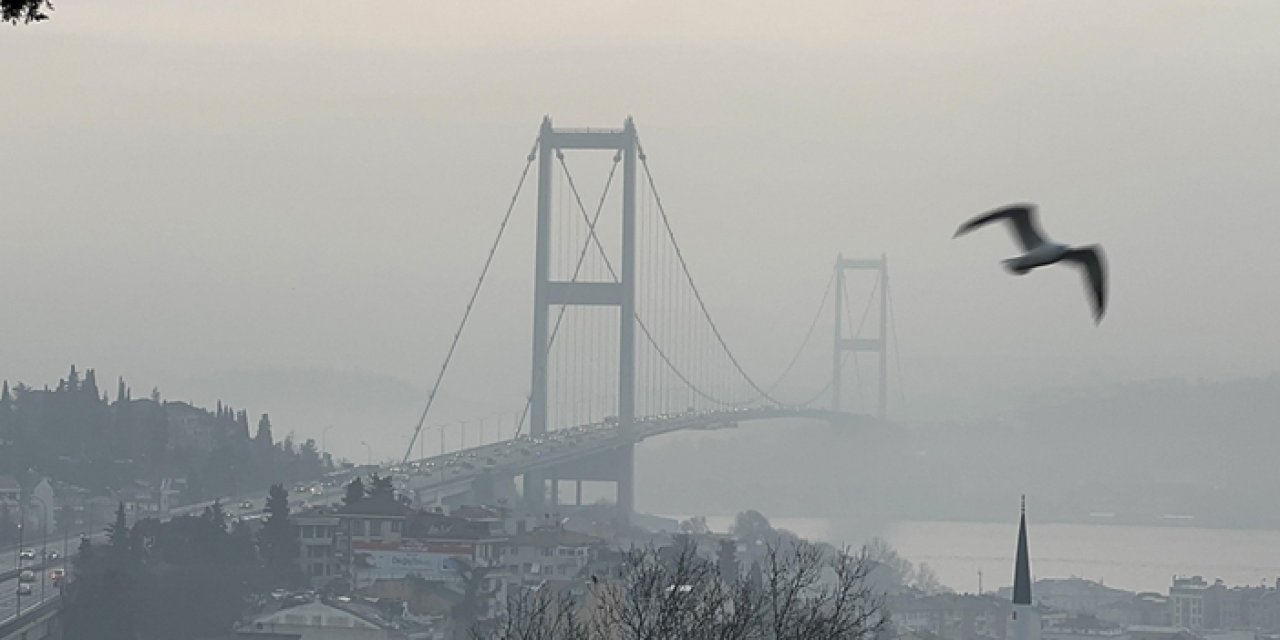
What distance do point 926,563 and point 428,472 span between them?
665 inches

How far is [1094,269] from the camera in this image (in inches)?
200

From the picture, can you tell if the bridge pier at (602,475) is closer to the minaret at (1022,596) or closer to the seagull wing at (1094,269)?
the minaret at (1022,596)

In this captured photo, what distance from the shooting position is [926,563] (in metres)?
62.3

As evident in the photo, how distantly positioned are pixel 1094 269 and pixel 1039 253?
0.30ft

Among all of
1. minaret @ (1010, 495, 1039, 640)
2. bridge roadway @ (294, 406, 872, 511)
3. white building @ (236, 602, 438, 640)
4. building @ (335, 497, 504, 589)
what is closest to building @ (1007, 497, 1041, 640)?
minaret @ (1010, 495, 1039, 640)

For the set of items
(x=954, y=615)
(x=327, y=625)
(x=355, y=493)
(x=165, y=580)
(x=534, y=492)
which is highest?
(x=534, y=492)

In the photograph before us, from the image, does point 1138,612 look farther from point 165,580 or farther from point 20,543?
point 165,580

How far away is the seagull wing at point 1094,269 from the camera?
16.2ft

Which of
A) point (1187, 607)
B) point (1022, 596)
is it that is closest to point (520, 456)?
point (1187, 607)

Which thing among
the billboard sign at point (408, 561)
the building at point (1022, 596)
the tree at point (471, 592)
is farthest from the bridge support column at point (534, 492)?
the building at point (1022, 596)

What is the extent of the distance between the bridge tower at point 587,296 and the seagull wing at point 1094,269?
136 ft

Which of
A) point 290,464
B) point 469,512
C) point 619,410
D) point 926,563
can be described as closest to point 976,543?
point 926,563

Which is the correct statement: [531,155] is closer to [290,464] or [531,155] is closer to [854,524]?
[290,464]

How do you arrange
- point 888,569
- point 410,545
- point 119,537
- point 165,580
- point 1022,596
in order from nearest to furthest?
1. point 1022,596
2. point 165,580
3. point 119,537
4. point 410,545
5. point 888,569
